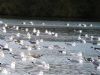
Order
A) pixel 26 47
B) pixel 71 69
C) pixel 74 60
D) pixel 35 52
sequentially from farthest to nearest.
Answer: pixel 26 47 < pixel 35 52 < pixel 74 60 < pixel 71 69

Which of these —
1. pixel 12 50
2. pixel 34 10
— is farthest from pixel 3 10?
pixel 12 50

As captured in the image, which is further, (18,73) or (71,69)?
(71,69)

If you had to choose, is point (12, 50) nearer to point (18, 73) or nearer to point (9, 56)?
point (9, 56)

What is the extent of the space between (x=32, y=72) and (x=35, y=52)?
3292mm

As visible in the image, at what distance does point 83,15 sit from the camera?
1379 inches

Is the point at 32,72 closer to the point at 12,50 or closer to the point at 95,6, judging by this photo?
the point at 12,50

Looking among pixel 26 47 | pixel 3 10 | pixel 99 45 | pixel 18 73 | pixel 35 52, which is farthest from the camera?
pixel 3 10

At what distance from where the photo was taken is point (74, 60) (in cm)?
1221

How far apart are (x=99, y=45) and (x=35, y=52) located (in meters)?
3.71

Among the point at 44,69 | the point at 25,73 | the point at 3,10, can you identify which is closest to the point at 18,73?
the point at 25,73

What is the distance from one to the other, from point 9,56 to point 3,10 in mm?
21772

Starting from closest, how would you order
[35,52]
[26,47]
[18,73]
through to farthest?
[18,73] → [35,52] → [26,47]

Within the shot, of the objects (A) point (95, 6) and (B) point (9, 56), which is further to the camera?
(A) point (95, 6)

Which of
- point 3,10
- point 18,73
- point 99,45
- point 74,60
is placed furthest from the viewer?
point 3,10
